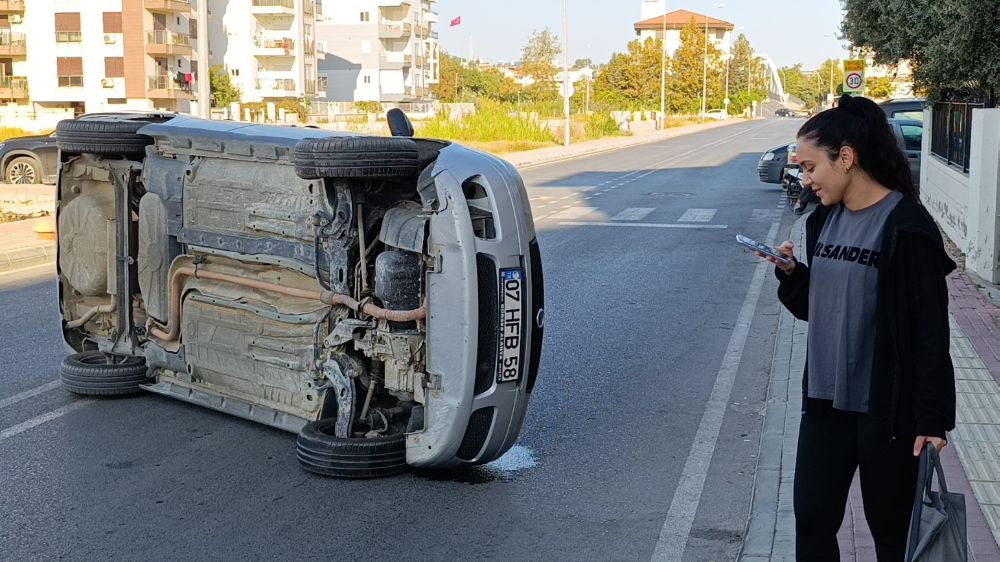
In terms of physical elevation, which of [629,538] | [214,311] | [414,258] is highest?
[414,258]

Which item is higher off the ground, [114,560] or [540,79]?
[540,79]

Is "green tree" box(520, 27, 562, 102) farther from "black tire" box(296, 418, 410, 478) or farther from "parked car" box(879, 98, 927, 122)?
"black tire" box(296, 418, 410, 478)

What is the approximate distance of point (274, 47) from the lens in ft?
299

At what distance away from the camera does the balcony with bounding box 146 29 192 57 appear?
7425cm

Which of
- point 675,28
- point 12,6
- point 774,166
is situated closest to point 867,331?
point 774,166

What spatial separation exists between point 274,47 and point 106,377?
87450mm

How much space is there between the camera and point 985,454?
20.1ft

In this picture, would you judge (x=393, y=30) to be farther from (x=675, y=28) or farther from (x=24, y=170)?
(x=24, y=170)

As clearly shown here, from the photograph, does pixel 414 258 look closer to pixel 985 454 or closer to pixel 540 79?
pixel 985 454

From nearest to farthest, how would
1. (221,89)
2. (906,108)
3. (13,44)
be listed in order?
1. (906,108)
2. (13,44)
3. (221,89)

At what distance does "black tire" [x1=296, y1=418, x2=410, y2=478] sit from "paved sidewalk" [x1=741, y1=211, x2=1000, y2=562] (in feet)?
5.87

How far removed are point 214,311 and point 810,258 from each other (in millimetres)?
3886

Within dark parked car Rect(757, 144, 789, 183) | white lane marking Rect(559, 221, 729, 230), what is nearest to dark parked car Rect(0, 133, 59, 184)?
white lane marking Rect(559, 221, 729, 230)

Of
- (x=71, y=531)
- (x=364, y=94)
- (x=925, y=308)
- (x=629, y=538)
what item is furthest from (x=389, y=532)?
(x=364, y=94)
